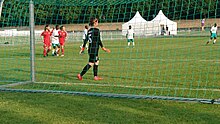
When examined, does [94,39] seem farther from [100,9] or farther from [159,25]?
[159,25]

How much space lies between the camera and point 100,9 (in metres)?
14.5

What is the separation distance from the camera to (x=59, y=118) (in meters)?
7.19

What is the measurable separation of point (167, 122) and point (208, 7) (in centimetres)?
613

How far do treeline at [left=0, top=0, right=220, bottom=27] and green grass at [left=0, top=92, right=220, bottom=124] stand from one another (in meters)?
4.18

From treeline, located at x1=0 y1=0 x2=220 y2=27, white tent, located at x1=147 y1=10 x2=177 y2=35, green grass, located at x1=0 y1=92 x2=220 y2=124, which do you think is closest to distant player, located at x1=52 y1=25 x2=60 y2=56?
white tent, located at x1=147 y1=10 x2=177 y2=35

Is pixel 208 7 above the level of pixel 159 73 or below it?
above

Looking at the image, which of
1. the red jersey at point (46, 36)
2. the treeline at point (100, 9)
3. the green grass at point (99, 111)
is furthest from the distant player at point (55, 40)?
the green grass at point (99, 111)

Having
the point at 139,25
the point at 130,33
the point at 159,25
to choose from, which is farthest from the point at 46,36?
the point at 130,33

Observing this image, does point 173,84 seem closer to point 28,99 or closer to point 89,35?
point 89,35

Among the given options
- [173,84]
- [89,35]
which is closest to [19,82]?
[89,35]

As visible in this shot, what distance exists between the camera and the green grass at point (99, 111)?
6969 mm

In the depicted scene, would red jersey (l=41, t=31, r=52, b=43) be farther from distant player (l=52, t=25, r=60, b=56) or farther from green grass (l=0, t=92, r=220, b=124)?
green grass (l=0, t=92, r=220, b=124)

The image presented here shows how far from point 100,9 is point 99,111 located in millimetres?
7424

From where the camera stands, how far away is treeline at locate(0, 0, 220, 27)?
12.5 meters
